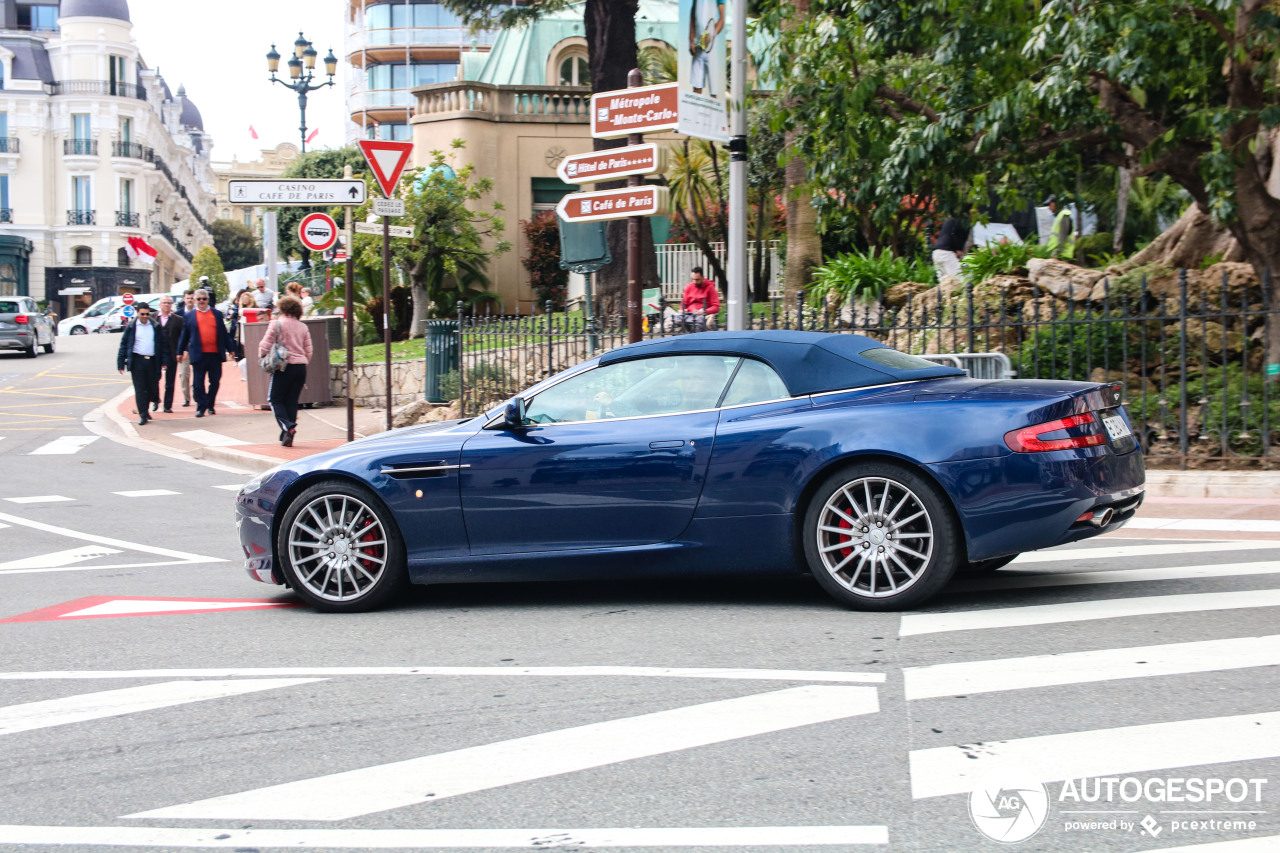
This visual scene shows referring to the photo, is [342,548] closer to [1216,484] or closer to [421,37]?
[1216,484]

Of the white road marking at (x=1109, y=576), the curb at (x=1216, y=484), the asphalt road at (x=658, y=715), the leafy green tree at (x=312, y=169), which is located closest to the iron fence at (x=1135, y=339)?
the curb at (x=1216, y=484)

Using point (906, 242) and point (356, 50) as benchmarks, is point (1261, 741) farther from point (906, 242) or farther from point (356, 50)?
point (356, 50)

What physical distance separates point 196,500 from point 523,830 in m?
10.1

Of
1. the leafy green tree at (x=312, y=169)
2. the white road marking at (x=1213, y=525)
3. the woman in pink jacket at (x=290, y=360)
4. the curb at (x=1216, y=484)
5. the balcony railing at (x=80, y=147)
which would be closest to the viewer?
the white road marking at (x=1213, y=525)

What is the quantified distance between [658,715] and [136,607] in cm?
403

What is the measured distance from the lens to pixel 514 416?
690 centimetres

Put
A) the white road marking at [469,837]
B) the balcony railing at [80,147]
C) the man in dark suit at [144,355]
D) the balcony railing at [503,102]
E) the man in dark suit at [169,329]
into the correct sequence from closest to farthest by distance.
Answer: the white road marking at [469,837]
the man in dark suit at [144,355]
the man in dark suit at [169,329]
the balcony railing at [503,102]
the balcony railing at [80,147]

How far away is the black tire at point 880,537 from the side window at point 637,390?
843mm

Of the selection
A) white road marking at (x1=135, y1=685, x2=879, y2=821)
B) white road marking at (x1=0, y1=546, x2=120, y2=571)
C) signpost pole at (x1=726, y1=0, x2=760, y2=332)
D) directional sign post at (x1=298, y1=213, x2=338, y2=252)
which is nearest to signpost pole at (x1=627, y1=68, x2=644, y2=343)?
signpost pole at (x1=726, y1=0, x2=760, y2=332)

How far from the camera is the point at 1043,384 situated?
650cm

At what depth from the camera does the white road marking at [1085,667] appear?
504 centimetres

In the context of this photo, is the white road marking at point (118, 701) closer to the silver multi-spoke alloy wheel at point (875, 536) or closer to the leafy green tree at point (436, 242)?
the silver multi-spoke alloy wheel at point (875, 536)

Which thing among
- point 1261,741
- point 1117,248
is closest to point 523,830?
point 1261,741

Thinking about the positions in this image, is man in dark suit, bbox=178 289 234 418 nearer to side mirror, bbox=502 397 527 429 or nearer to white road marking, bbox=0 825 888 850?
side mirror, bbox=502 397 527 429
